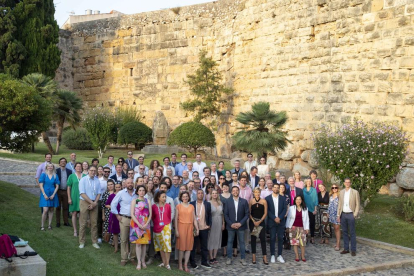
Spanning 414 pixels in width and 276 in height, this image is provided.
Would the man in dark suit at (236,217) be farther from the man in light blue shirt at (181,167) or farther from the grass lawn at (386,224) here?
the grass lawn at (386,224)

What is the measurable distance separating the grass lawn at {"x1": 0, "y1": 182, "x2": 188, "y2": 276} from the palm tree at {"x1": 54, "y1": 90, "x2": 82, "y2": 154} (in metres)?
9.73

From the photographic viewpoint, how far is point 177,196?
1015cm

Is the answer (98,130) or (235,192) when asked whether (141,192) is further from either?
(98,130)

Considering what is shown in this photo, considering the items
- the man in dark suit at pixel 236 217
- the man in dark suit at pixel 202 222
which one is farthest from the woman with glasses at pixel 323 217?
the man in dark suit at pixel 202 222

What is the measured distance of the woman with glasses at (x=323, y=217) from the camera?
36.3ft

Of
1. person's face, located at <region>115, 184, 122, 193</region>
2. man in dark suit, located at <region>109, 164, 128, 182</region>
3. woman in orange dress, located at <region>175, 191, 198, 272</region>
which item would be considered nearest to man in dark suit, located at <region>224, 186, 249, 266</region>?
woman in orange dress, located at <region>175, 191, 198, 272</region>

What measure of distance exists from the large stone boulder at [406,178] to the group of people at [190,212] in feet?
10.8

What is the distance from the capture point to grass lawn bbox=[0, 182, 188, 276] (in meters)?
8.19

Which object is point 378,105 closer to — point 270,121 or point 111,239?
point 270,121

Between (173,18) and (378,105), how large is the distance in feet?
43.7

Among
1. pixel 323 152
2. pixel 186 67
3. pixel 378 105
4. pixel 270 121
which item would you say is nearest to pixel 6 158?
pixel 186 67

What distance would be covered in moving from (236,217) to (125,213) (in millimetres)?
2065

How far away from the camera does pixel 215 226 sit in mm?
9523

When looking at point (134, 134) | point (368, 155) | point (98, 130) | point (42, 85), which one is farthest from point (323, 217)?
point (42, 85)
